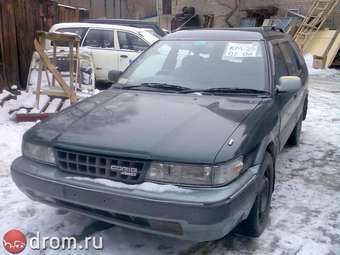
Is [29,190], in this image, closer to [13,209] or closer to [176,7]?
[13,209]

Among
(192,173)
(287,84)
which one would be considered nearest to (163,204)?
(192,173)

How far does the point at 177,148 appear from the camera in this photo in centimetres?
266

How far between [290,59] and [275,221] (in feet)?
7.25

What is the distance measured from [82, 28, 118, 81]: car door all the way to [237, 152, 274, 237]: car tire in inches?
260

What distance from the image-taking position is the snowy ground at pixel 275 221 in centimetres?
311

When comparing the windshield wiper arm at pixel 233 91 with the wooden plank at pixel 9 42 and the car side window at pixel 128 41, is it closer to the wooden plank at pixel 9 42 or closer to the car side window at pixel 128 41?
the wooden plank at pixel 9 42

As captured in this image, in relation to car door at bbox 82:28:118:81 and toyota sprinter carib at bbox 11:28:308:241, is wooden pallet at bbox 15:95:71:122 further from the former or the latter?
toyota sprinter carib at bbox 11:28:308:241

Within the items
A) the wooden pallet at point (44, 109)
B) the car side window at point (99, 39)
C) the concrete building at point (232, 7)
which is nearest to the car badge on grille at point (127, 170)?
the wooden pallet at point (44, 109)

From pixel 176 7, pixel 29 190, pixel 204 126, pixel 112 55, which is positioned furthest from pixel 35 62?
pixel 176 7

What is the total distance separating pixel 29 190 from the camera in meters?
3.07

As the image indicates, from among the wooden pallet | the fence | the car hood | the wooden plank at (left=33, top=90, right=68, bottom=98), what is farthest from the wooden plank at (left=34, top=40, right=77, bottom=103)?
the car hood

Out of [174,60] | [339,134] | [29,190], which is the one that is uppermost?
[174,60]

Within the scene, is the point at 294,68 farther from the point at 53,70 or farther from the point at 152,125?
the point at 53,70

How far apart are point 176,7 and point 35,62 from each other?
50.7ft
